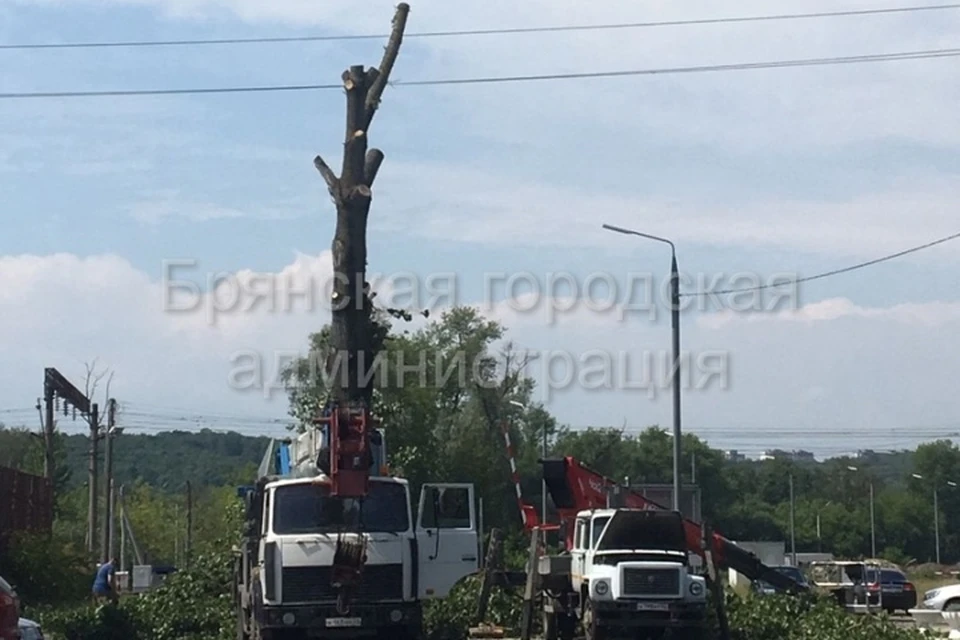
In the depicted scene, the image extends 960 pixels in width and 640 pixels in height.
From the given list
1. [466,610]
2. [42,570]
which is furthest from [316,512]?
[42,570]

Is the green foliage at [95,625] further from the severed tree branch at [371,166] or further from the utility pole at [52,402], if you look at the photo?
the utility pole at [52,402]

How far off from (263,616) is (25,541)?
19627mm

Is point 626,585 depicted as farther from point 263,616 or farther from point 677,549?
point 263,616

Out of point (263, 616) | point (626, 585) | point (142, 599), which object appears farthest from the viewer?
point (142, 599)

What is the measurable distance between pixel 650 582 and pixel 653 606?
388 mm

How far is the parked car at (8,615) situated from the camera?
15398 millimetres

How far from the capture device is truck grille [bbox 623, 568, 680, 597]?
76.4 feet

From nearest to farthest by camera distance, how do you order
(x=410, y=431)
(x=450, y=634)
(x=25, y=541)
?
1. (x=450, y=634)
2. (x=25, y=541)
3. (x=410, y=431)

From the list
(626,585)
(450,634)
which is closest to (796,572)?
(450,634)

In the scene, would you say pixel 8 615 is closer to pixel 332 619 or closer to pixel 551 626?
pixel 332 619

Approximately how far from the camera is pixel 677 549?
24219 mm

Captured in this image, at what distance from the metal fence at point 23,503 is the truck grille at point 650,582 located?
2012 cm

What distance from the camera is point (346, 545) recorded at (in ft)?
64.0

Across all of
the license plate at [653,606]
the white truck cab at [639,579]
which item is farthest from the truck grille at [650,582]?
the license plate at [653,606]
